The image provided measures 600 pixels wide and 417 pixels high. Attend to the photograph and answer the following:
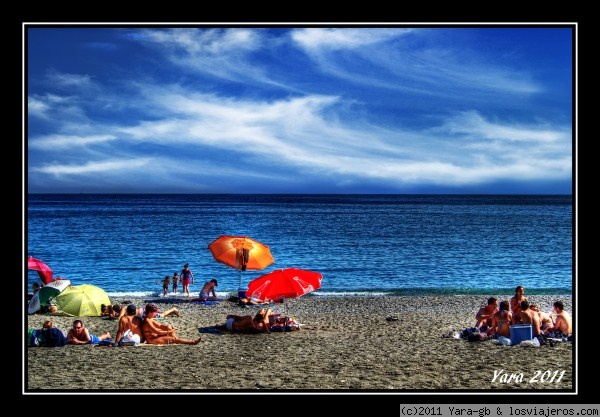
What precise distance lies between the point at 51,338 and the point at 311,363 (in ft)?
19.2

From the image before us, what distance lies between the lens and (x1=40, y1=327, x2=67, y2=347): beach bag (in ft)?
43.7

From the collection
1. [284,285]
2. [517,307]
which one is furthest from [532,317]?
[284,285]

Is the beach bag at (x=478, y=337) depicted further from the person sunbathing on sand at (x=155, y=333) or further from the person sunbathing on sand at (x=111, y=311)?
the person sunbathing on sand at (x=111, y=311)

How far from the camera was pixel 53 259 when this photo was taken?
45.2 metres

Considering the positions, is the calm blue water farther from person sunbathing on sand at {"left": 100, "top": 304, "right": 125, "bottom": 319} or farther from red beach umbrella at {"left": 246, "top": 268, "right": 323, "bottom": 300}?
red beach umbrella at {"left": 246, "top": 268, "right": 323, "bottom": 300}

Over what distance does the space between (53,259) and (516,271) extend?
1297 inches

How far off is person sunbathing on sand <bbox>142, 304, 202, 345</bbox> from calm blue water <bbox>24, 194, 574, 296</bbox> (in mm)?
12094

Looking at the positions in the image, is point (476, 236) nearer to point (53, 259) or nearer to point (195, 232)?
point (195, 232)

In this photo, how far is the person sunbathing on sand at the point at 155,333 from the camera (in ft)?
44.5

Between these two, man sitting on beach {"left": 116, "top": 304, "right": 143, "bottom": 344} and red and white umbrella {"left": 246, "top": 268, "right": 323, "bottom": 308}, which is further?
red and white umbrella {"left": 246, "top": 268, "right": 323, "bottom": 308}

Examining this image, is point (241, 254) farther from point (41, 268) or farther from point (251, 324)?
point (41, 268)

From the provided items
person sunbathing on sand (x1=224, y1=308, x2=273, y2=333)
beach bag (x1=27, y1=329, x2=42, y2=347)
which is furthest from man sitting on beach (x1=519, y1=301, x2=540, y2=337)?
beach bag (x1=27, y1=329, x2=42, y2=347)

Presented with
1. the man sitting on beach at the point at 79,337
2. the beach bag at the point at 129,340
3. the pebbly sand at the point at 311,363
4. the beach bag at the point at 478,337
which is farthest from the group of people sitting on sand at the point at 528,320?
the man sitting on beach at the point at 79,337

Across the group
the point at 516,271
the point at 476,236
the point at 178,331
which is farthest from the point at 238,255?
the point at 476,236
